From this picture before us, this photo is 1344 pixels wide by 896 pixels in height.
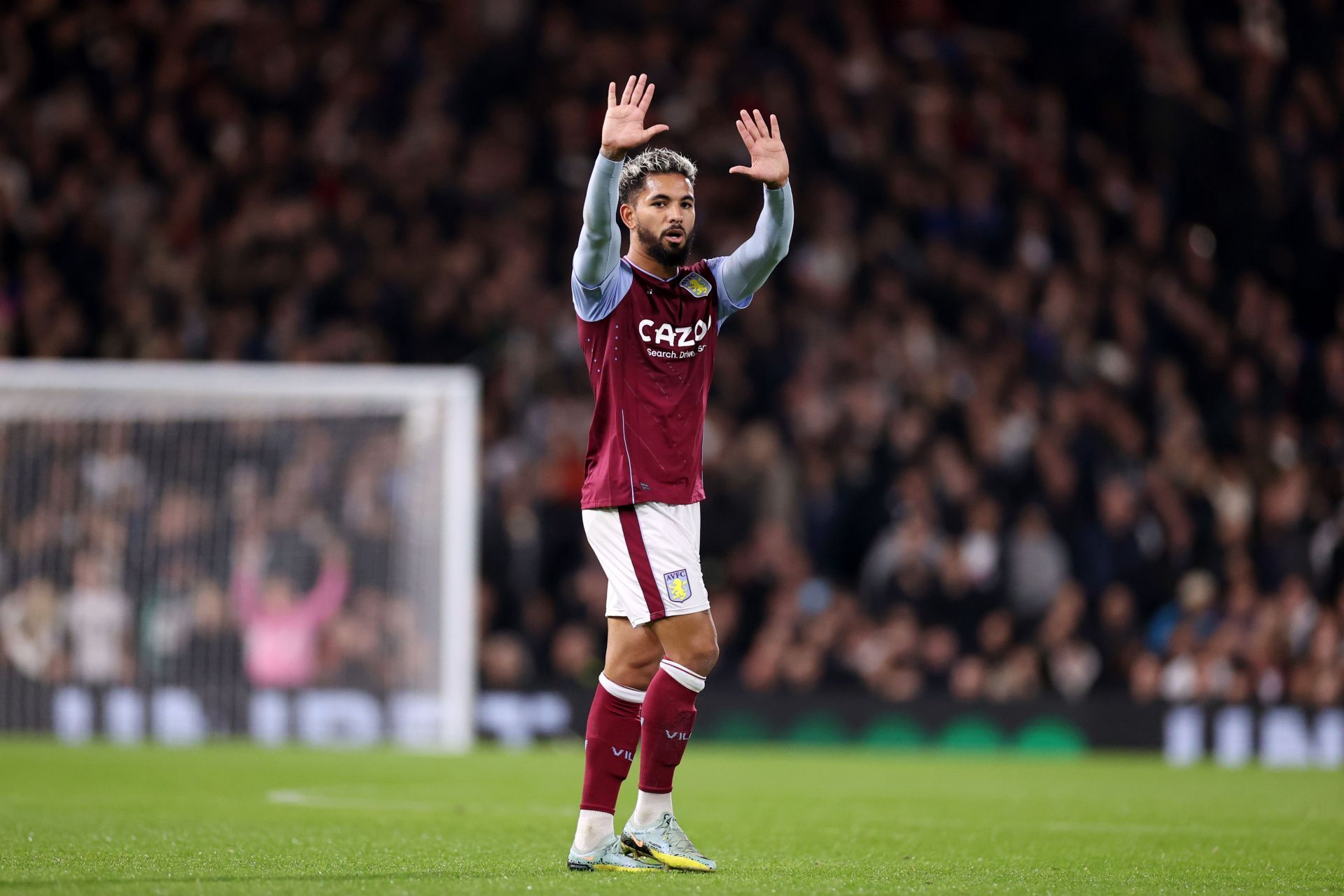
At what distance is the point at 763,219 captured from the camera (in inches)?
228

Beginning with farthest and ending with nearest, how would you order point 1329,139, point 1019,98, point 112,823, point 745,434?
point 1019,98 → point 1329,139 → point 745,434 → point 112,823

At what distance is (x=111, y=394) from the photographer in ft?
47.6

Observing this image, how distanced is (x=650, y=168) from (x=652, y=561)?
1.27m

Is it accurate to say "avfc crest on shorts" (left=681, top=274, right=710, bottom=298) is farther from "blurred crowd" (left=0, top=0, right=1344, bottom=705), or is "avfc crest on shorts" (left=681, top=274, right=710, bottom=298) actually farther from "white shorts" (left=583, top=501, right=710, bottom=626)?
"blurred crowd" (left=0, top=0, right=1344, bottom=705)

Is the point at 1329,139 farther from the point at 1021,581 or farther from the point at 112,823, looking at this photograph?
the point at 112,823

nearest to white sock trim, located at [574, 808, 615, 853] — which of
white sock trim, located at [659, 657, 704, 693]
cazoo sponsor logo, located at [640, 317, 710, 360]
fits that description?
white sock trim, located at [659, 657, 704, 693]

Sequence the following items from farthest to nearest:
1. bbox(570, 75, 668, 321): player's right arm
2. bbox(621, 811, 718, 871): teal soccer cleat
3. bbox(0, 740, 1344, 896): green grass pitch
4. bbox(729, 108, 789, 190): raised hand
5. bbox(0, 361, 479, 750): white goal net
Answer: bbox(0, 361, 479, 750): white goal net
bbox(729, 108, 789, 190): raised hand
bbox(621, 811, 718, 871): teal soccer cleat
bbox(570, 75, 668, 321): player's right arm
bbox(0, 740, 1344, 896): green grass pitch

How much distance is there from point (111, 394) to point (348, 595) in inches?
101

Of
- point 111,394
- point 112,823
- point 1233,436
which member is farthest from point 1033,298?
point 112,823

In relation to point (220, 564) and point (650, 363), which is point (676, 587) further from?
point (220, 564)

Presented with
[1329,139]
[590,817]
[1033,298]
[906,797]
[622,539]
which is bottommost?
[906,797]

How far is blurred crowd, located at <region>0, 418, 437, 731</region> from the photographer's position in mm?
14352

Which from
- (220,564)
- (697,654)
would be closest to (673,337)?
(697,654)

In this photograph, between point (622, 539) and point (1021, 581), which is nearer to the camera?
point (622, 539)
